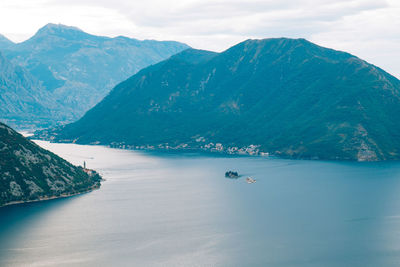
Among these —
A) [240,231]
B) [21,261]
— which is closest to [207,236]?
[240,231]

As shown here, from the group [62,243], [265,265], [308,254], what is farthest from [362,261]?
[62,243]

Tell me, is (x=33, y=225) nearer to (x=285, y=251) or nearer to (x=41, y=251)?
(x=41, y=251)

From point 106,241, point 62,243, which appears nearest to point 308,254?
point 106,241

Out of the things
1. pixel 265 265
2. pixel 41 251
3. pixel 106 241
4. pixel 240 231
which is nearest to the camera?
pixel 265 265

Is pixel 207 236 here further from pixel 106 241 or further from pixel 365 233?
pixel 365 233

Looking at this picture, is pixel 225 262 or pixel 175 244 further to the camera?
pixel 175 244

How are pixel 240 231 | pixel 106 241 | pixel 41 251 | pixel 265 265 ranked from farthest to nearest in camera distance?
pixel 240 231 → pixel 106 241 → pixel 41 251 → pixel 265 265

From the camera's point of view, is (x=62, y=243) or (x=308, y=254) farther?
(x=62, y=243)

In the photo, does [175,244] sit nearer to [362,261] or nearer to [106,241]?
[106,241]
